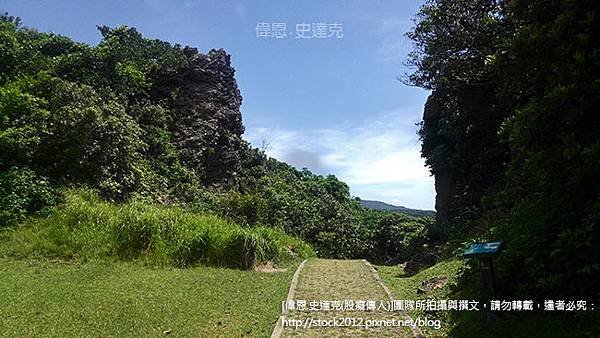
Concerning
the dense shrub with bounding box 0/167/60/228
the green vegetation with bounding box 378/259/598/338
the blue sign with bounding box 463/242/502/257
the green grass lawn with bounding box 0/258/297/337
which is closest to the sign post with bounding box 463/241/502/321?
the blue sign with bounding box 463/242/502/257

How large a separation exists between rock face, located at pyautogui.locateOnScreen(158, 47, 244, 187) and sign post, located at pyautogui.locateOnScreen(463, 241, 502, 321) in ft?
78.9

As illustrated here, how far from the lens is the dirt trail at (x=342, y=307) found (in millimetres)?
6496

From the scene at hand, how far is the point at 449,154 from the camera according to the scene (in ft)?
68.5

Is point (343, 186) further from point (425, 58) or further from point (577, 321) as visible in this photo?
point (577, 321)

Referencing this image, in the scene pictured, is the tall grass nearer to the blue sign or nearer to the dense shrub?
the dense shrub

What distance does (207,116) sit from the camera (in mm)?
30422

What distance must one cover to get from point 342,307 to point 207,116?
24.5m

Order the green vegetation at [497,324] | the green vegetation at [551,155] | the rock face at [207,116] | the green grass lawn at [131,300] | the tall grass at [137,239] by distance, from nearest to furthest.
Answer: the green vegetation at [551,155]
the green vegetation at [497,324]
the green grass lawn at [131,300]
the tall grass at [137,239]
the rock face at [207,116]

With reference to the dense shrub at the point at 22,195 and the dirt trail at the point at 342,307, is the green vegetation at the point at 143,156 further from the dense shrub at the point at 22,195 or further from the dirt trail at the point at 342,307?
the dirt trail at the point at 342,307

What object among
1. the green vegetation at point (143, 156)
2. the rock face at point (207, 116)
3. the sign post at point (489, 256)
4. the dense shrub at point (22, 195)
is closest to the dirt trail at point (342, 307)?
the sign post at point (489, 256)

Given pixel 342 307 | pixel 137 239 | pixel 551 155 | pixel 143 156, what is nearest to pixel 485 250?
pixel 551 155

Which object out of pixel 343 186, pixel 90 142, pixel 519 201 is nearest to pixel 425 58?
pixel 519 201

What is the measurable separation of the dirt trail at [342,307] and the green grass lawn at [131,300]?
0.45 metres

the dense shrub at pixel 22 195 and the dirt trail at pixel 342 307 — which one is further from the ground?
the dense shrub at pixel 22 195
